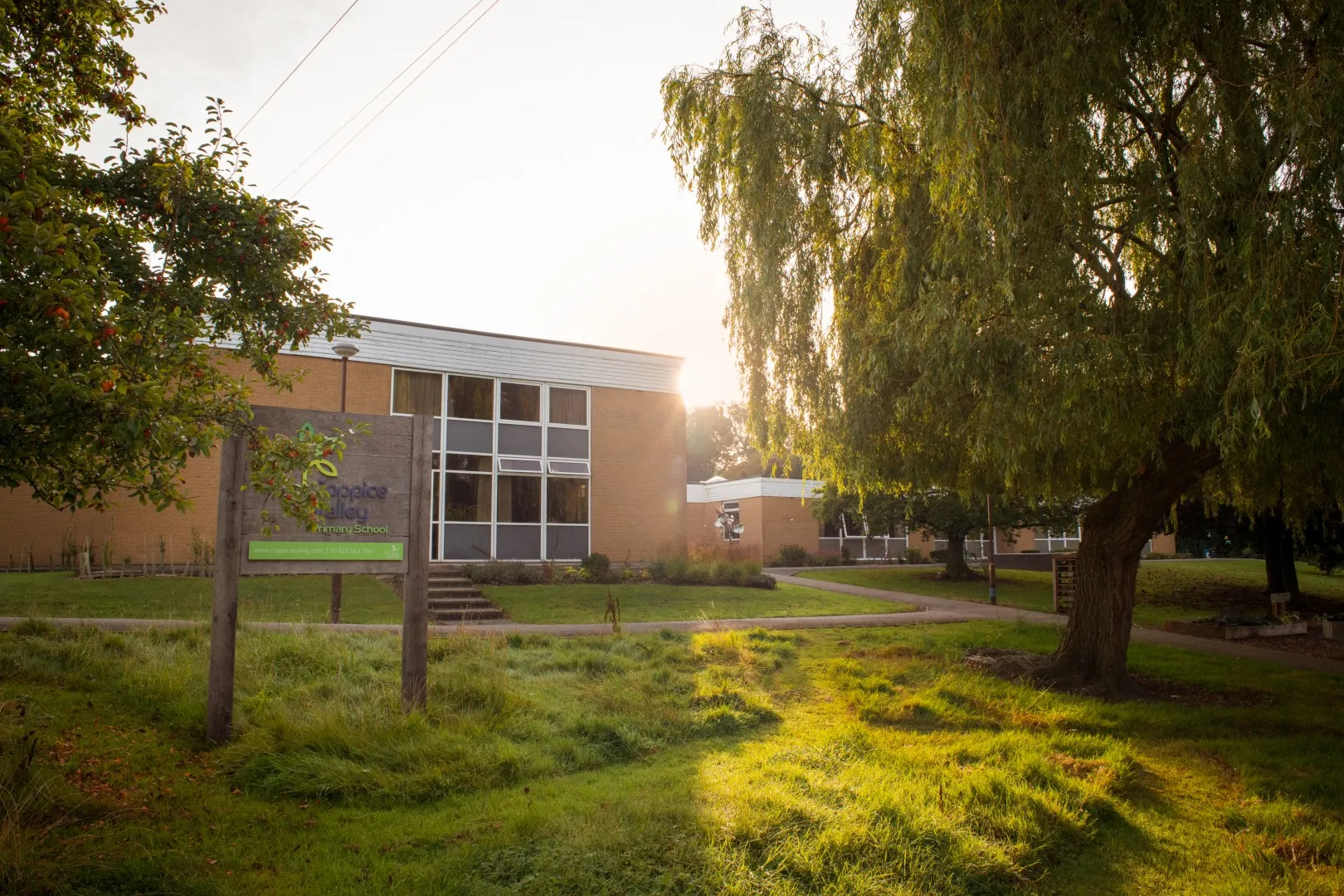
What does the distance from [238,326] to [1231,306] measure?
7.09m

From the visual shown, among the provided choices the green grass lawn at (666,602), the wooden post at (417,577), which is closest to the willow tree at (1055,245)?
the wooden post at (417,577)

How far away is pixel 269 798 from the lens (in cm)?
509

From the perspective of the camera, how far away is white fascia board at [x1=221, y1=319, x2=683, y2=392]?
2134cm

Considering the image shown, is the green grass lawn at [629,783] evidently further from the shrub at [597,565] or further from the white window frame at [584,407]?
the white window frame at [584,407]

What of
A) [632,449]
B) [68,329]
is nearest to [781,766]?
[68,329]

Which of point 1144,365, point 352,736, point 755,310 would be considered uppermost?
point 755,310

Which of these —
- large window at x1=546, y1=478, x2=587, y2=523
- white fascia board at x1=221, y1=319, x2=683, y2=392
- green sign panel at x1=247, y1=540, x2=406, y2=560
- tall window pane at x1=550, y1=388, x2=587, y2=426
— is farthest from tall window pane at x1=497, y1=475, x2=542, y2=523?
green sign panel at x1=247, y1=540, x2=406, y2=560

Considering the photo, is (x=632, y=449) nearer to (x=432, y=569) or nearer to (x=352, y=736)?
(x=432, y=569)

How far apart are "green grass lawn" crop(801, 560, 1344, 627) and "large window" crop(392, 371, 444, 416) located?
1349cm

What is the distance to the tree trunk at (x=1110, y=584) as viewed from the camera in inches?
366

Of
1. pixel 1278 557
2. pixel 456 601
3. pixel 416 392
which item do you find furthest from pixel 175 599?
pixel 1278 557

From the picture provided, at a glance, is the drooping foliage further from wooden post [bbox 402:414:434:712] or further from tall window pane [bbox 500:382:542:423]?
tall window pane [bbox 500:382:542:423]

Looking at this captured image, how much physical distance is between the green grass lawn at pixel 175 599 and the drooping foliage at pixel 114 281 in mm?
6813

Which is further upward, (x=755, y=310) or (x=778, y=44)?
(x=778, y=44)
